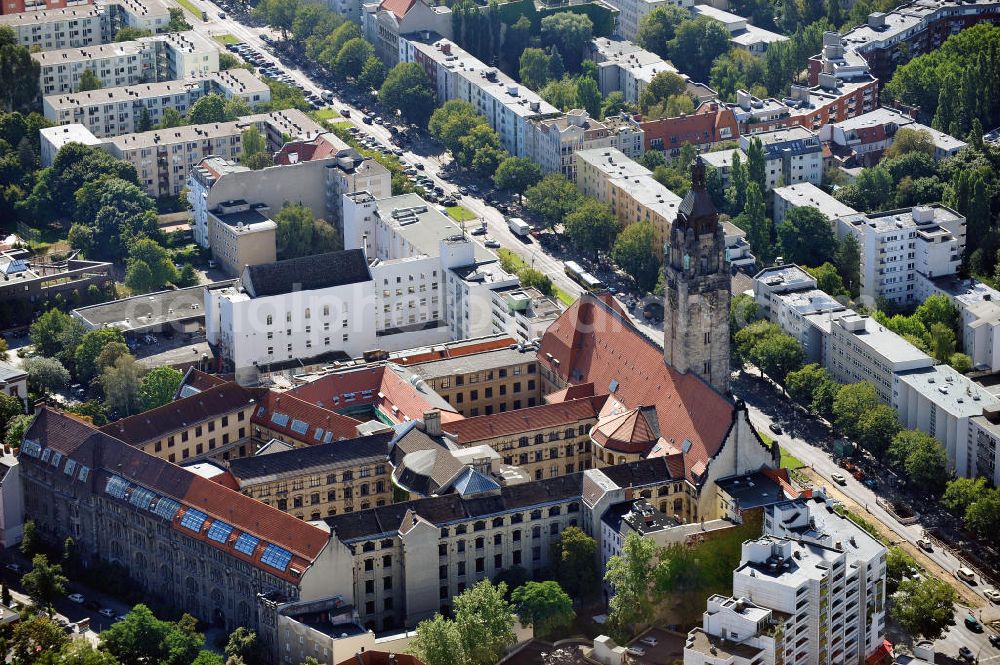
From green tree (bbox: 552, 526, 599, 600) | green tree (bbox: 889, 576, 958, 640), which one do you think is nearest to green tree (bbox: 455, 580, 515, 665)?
green tree (bbox: 552, 526, 599, 600)

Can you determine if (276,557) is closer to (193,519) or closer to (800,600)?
(193,519)

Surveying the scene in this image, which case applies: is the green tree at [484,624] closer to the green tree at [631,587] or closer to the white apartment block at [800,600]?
the green tree at [631,587]

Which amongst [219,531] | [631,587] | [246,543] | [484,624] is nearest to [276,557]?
[246,543]

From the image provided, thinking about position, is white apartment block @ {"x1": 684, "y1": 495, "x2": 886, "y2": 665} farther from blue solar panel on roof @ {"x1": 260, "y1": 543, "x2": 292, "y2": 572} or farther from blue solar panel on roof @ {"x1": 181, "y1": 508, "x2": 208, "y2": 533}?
blue solar panel on roof @ {"x1": 181, "y1": 508, "x2": 208, "y2": 533}

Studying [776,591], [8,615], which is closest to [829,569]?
[776,591]

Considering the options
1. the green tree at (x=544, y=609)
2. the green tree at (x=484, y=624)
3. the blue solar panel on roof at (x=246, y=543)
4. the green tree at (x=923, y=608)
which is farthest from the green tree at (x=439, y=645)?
the green tree at (x=923, y=608)
